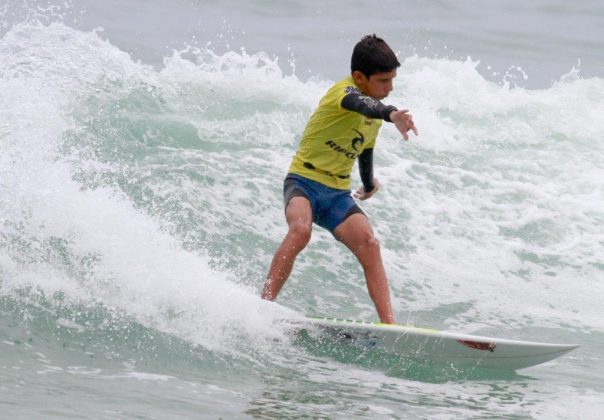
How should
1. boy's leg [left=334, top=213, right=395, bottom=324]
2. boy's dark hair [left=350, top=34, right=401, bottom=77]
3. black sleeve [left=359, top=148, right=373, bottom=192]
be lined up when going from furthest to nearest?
black sleeve [left=359, top=148, right=373, bottom=192], boy's leg [left=334, top=213, right=395, bottom=324], boy's dark hair [left=350, top=34, right=401, bottom=77]

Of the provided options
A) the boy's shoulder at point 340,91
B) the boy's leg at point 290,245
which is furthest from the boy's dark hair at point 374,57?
the boy's leg at point 290,245

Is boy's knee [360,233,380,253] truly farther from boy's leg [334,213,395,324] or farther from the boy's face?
the boy's face

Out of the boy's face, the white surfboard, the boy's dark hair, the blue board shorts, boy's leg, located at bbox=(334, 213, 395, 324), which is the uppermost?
the boy's dark hair

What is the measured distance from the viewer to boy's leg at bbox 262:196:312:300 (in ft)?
22.4

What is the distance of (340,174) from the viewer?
7.12 m

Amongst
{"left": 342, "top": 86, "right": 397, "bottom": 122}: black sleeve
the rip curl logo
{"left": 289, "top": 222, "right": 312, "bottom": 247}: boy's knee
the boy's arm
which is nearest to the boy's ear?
{"left": 342, "top": 86, "right": 397, "bottom": 122}: black sleeve

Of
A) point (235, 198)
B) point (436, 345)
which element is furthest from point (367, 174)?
point (235, 198)

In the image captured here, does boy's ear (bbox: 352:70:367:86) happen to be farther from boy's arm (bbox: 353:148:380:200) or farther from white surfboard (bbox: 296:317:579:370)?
white surfboard (bbox: 296:317:579:370)

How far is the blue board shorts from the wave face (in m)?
0.67

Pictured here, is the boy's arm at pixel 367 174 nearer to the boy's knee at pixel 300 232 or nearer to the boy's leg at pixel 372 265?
the boy's leg at pixel 372 265

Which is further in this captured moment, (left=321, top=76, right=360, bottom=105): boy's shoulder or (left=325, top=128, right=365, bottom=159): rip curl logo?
(left=325, top=128, right=365, bottom=159): rip curl logo

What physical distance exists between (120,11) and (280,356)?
13.0 meters

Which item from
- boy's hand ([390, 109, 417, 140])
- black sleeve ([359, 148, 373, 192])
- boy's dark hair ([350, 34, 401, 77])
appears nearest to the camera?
boy's hand ([390, 109, 417, 140])

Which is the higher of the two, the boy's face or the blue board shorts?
the boy's face
